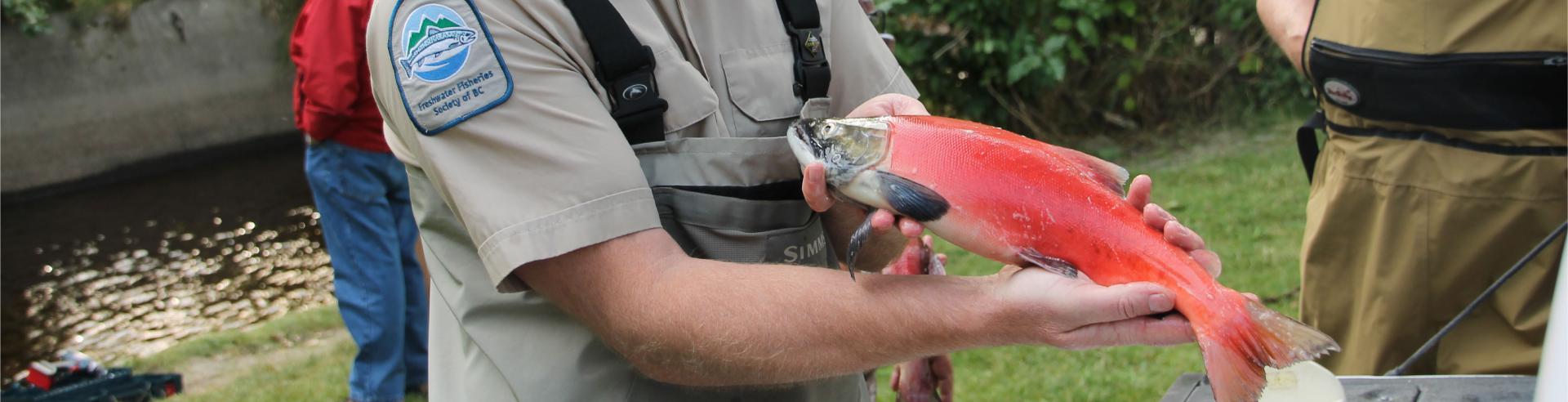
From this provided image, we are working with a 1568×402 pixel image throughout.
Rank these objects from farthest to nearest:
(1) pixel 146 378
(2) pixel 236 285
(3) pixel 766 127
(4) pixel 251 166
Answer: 1. (4) pixel 251 166
2. (2) pixel 236 285
3. (1) pixel 146 378
4. (3) pixel 766 127

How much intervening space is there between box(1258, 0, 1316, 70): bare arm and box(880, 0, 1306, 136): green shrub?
444 centimetres

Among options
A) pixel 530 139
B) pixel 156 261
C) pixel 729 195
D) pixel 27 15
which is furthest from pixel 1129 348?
pixel 27 15

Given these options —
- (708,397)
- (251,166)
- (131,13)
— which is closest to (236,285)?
(251,166)

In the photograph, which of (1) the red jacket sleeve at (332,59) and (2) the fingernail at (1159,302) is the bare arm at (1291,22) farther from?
(1) the red jacket sleeve at (332,59)

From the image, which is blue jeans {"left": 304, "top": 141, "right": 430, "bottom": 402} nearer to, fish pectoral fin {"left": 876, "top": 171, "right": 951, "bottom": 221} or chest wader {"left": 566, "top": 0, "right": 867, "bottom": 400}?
chest wader {"left": 566, "top": 0, "right": 867, "bottom": 400}

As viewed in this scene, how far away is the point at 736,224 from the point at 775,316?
0.80ft

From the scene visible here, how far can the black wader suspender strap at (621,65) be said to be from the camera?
179 cm

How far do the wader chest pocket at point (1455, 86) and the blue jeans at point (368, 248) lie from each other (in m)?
3.90

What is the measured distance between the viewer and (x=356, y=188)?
17.7 ft

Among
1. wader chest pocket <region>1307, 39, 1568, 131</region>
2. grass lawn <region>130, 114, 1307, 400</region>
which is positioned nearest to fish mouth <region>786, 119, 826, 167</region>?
wader chest pocket <region>1307, 39, 1568, 131</region>

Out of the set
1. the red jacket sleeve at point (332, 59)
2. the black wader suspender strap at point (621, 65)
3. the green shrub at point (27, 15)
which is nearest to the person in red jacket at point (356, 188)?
the red jacket sleeve at point (332, 59)

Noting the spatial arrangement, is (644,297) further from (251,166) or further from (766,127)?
(251,166)

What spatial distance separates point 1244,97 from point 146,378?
304 inches

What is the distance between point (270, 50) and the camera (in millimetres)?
14742
